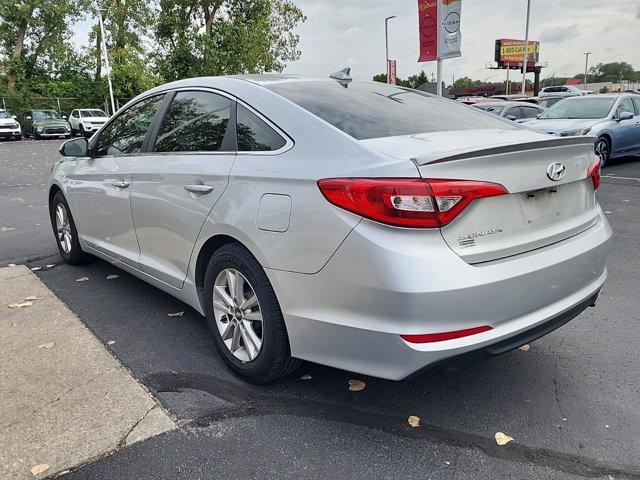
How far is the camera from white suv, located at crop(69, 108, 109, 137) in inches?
1184

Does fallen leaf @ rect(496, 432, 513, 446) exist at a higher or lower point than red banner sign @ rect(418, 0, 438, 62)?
lower

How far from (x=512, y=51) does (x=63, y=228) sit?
7659 centimetres

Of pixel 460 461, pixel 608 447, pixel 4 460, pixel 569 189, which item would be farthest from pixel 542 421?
pixel 4 460

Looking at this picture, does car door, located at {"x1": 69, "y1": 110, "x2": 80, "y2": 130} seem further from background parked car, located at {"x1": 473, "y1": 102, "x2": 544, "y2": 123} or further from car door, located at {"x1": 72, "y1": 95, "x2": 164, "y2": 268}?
car door, located at {"x1": 72, "y1": 95, "x2": 164, "y2": 268}

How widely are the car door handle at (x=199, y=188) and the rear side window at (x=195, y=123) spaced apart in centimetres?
22

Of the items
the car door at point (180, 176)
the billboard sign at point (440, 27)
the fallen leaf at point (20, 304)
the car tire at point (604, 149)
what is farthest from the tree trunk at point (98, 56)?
the car door at point (180, 176)

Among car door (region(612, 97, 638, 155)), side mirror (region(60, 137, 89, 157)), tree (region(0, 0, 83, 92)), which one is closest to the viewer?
side mirror (region(60, 137, 89, 157))

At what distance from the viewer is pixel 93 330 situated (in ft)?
12.2

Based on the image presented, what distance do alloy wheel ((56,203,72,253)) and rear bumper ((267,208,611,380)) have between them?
331 centimetres

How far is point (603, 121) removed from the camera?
36.3ft

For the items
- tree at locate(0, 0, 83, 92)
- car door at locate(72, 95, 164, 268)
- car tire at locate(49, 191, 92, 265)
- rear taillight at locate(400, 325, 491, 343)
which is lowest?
car tire at locate(49, 191, 92, 265)

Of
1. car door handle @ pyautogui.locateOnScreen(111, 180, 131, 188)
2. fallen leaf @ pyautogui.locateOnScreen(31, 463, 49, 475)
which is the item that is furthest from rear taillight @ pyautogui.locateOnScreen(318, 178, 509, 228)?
Result: car door handle @ pyautogui.locateOnScreen(111, 180, 131, 188)

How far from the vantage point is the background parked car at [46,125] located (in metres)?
29.4

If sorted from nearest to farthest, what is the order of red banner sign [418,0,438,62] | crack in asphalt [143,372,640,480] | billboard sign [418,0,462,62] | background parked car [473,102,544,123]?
crack in asphalt [143,372,640,480] → billboard sign [418,0,462,62] → red banner sign [418,0,438,62] → background parked car [473,102,544,123]
